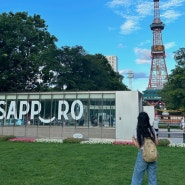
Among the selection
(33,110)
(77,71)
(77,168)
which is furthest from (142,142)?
(77,71)

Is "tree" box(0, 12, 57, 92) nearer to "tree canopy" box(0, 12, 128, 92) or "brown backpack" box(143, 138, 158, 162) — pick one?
"tree canopy" box(0, 12, 128, 92)

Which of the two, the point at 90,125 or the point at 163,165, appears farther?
the point at 90,125

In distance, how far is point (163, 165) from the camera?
10992mm

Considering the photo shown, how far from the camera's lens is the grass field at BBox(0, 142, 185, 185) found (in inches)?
330

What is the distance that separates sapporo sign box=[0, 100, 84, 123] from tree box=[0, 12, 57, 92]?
4852 millimetres

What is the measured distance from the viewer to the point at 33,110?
2492 cm

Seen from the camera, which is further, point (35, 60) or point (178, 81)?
point (178, 81)

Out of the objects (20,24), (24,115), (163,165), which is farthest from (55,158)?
(20,24)

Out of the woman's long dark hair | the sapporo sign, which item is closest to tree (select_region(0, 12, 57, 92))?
the sapporo sign

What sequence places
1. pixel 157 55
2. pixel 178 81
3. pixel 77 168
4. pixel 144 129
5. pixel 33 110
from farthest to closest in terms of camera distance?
pixel 157 55
pixel 178 81
pixel 33 110
pixel 77 168
pixel 144 129

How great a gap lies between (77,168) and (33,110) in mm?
15372

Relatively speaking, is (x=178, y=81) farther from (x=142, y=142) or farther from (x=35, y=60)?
(x=142, y=142)

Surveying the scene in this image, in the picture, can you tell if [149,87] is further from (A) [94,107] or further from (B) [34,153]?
(B) [34,153]

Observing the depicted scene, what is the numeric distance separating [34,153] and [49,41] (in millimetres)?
22037
